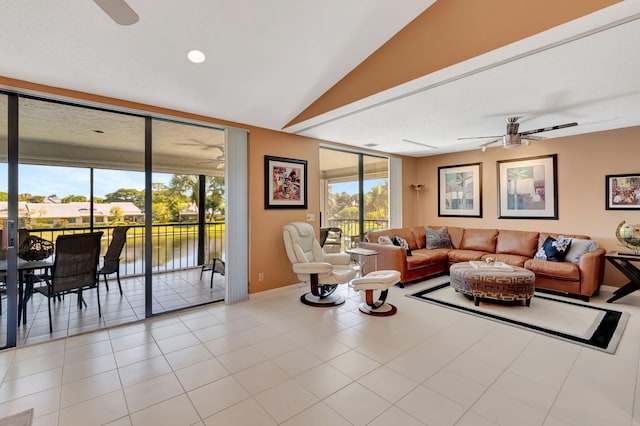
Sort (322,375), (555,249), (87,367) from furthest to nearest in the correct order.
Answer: (555,249)
(87,367)
(322,375)

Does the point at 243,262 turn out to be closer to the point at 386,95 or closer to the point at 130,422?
the point at 130,422

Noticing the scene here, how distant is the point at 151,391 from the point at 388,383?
1.75 meters

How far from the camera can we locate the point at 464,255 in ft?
17.2

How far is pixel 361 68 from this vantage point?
3.09 meters

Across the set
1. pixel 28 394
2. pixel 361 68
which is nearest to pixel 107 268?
pixel 28 394

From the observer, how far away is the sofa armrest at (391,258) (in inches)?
186

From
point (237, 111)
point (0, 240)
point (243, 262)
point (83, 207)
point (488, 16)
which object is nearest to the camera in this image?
point (488, 16)

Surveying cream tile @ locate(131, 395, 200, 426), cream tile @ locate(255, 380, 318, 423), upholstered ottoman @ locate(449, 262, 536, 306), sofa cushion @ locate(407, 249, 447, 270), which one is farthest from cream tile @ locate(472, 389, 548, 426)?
sofa cushion @ locate(407, 249, 447, 270)

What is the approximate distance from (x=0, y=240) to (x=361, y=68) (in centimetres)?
398

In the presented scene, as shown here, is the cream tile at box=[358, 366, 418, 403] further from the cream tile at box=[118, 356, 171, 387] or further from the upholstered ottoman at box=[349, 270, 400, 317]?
Result: the cream tile at box=[118, 356, 171, 387]

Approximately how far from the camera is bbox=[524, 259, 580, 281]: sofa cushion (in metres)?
4.00

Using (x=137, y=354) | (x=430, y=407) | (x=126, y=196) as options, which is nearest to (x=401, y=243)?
(x=430, y=407)

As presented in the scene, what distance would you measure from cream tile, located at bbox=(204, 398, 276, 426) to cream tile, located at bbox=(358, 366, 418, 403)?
2.49 feet

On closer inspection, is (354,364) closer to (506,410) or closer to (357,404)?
(357,404)
